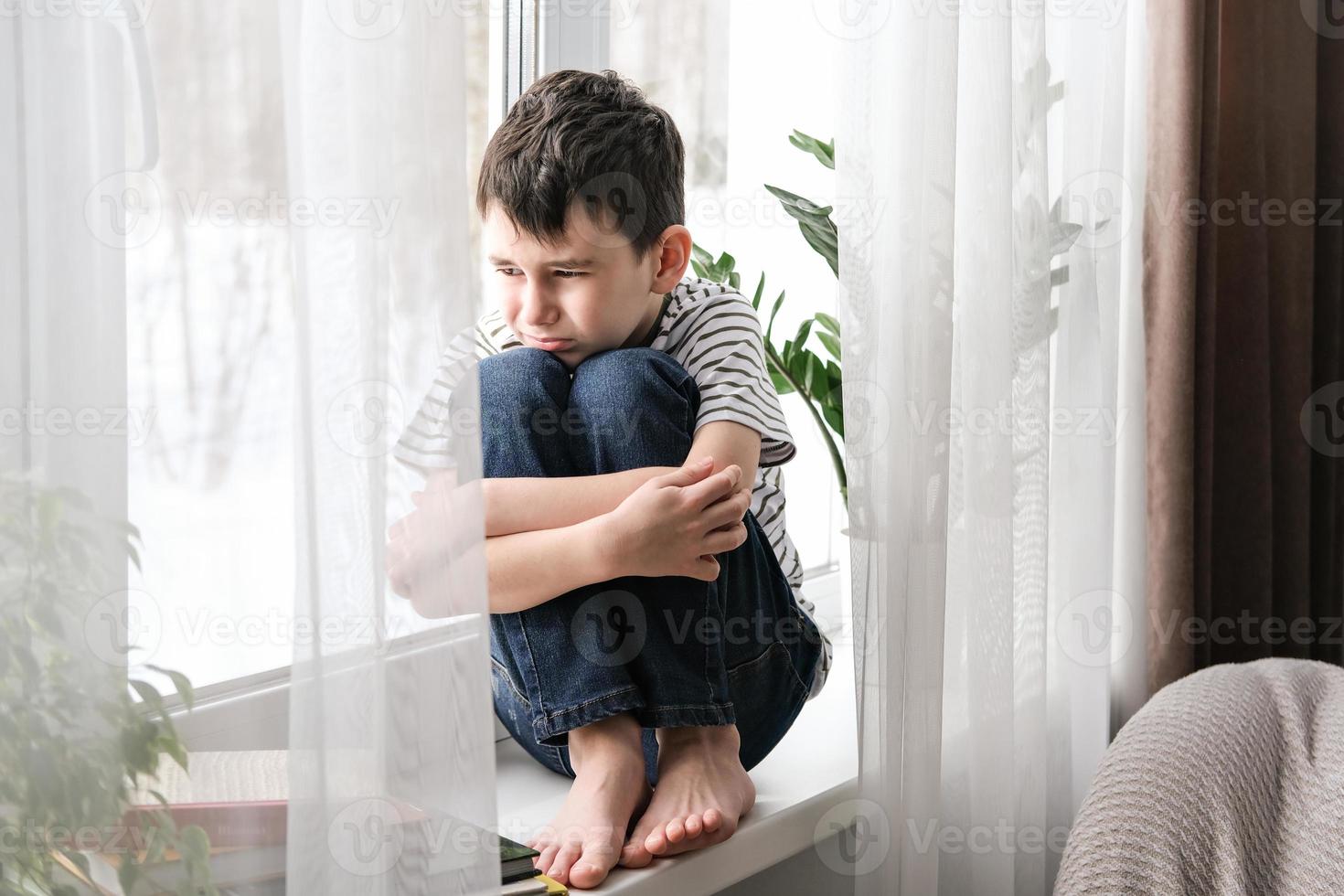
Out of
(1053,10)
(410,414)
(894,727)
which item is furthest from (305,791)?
(1053,10)

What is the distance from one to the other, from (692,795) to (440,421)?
405 mm

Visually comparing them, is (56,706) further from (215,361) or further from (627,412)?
(627,412)

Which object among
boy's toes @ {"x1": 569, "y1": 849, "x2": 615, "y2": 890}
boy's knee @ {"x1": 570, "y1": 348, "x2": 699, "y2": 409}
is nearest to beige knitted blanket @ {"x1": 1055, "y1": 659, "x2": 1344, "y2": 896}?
boy's toes @ {"x1": 569, "y1": 849, "x2": 615, "y2": 890}

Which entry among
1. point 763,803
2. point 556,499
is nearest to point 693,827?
point 763,803

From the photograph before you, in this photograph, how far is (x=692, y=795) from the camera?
94 cm

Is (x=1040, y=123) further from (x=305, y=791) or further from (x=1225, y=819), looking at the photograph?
(x=305, y=791)

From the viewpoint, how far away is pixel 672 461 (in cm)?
97

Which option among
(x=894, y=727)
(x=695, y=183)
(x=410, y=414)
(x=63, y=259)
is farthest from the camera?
(x=695, y=183)

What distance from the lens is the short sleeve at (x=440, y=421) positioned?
711 mm

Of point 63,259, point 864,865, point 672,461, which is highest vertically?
point 63,259

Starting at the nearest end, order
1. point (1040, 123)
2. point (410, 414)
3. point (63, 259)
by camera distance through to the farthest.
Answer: point (63, 259), point (410, 414), point (1040, 123)

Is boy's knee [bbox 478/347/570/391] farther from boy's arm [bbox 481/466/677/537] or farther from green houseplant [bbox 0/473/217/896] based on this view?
green houseplant [bbox 0/473/217/896]

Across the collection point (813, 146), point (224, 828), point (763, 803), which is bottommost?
point (763, 803)

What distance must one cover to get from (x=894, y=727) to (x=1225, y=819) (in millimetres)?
287
